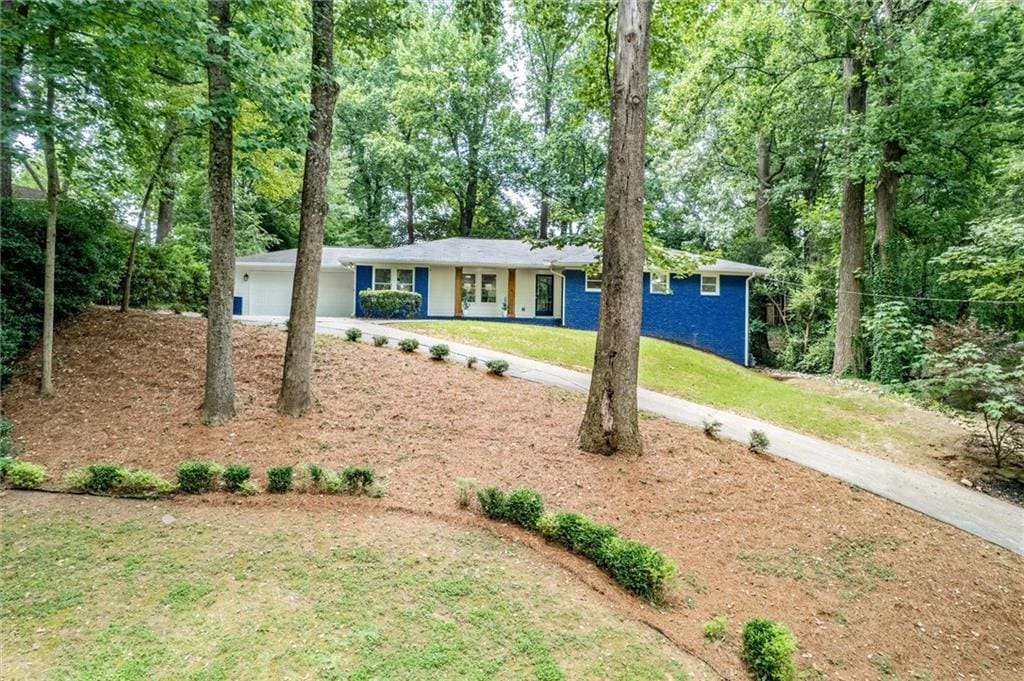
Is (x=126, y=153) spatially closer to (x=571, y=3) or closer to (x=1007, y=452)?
(x=571, y=3)

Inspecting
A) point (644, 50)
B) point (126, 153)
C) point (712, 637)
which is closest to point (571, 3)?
point (644, 50)

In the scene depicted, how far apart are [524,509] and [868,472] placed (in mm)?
5501

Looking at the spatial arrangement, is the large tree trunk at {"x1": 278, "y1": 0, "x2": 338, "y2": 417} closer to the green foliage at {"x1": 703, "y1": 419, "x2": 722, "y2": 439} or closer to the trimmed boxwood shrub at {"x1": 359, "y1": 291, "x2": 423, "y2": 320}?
the green foliage at {"x1": 703, "y1": 419, "x2": 722, "y2": 439}

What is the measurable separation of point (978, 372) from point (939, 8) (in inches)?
396

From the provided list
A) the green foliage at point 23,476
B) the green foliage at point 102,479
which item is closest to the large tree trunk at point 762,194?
the green foliage at point 102,479

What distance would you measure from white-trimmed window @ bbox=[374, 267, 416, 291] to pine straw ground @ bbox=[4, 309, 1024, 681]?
10.1 meters

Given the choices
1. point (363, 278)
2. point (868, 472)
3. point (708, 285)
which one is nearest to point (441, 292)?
point (363, 278)

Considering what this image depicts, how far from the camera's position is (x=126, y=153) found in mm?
7629

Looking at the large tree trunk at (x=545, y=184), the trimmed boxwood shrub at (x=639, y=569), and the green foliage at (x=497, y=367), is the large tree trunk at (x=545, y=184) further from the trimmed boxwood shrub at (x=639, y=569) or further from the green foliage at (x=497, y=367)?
the trimmed boxwood shrub at (x=639, y=569)

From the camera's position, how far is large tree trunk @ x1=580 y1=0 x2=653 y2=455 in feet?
20.4

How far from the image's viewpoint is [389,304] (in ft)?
56.7

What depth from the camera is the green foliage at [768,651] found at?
328cm

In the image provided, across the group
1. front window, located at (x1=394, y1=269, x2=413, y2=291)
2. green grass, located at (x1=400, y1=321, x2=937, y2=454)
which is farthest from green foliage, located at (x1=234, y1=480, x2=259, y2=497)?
front window, located at (x1=394, y1=269, x2=413, y2=291)

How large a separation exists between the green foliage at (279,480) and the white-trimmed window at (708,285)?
16.0 metres
